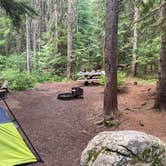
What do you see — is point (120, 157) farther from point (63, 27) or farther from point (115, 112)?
point (63, 27)

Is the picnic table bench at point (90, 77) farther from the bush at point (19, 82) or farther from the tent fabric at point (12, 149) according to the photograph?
the tent fabric at point (12, 149)

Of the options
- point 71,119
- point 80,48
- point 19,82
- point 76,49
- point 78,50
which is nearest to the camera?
point 71,119

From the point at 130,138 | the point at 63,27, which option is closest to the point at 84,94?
the point at 130,138

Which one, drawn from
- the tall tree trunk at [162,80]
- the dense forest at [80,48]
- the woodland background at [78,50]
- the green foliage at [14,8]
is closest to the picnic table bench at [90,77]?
the woodland background at [78,50]

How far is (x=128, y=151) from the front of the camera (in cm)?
540

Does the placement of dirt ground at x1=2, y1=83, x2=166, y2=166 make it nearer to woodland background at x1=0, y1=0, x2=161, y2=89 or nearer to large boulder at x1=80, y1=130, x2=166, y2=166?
large boulder at x1=80, y1=130, x2=166, y2=166

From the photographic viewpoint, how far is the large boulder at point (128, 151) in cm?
537

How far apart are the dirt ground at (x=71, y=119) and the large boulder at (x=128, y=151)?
6.00 ft

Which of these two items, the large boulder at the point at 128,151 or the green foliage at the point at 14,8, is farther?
the green foliage at the point at 14,8

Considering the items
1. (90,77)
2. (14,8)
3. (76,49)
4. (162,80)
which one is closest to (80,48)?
(76,49)

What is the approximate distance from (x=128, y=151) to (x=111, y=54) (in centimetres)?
496

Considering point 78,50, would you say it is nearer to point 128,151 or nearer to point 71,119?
point 71,119

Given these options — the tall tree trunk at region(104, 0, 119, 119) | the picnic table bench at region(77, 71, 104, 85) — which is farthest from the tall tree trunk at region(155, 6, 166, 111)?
the picnic table bench at region(77, 71, 104, 85)

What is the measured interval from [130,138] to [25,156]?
2923mm
